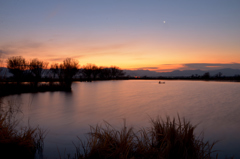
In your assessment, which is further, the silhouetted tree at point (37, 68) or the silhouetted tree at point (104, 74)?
the silhouetted tree at point (104, 74)

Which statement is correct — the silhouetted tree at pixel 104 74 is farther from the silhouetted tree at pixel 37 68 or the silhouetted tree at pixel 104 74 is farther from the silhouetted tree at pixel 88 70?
the silhouetted tree at pixel 37 68

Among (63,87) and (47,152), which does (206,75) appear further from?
(47,152)

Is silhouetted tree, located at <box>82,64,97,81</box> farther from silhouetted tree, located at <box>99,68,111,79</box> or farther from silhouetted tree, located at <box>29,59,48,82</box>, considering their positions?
silhouetted tree, located at <box>29,59,48,82</box>

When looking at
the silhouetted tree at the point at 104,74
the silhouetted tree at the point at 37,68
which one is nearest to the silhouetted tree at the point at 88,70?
the silhouetted tree at the point at 104,74

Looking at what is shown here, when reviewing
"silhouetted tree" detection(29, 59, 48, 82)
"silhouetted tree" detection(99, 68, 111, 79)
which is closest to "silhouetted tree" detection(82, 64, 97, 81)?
"silhouetted tree" detection(99, 68, 111, 79)

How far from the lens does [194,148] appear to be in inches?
132

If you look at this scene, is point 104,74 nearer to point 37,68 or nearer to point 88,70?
point 88,70

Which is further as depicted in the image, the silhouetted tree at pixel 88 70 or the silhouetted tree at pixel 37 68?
the silhouetted tree at pixel 88 70

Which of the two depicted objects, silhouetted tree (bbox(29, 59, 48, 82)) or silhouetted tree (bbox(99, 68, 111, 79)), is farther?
silhouetted tree (bbox(99, 68, 111, 79))

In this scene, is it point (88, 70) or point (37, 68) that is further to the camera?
point (88, 70)

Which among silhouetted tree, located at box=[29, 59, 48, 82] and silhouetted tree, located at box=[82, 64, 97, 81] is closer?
silhouetted tree, located at box=[29, 59, 48, 82]

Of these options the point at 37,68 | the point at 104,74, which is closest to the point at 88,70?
the point at 104,74

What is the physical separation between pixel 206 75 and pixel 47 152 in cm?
7552

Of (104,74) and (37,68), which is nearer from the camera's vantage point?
(37,68)
